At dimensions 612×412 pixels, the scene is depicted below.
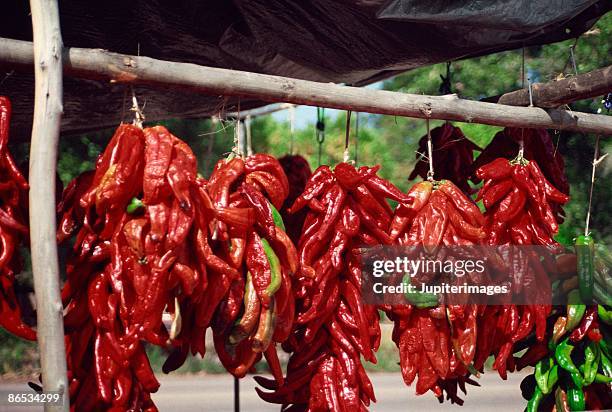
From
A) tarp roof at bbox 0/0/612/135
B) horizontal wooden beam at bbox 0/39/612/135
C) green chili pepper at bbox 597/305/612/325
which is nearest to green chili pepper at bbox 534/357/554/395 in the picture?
green chili pepper at bbox 597/305/612/325

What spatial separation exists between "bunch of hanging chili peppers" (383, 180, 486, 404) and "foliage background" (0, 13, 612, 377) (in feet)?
2.25

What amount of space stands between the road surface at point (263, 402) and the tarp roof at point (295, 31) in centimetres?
533

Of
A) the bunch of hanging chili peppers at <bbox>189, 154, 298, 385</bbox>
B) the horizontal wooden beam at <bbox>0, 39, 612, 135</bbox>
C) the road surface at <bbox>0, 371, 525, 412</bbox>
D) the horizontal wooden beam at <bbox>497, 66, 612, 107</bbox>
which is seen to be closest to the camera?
the horizontal wooden beam at <bbox>0, 39, 612, 135</bbox>

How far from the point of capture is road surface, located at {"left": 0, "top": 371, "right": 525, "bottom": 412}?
789cm

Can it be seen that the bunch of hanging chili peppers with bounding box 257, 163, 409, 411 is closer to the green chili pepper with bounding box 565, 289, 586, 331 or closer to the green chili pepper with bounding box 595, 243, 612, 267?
the green chili pepper with bounding box 565, 289, 586, 331

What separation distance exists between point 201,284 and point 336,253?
26.6 inches

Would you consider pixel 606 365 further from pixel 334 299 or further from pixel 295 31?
pixel 295 31

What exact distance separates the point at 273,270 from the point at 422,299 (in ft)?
2.19

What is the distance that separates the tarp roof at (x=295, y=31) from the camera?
8.53 ft

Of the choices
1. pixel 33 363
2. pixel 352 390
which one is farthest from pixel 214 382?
pixel 352 390

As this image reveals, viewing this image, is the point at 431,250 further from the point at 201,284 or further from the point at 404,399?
the point at 404,399

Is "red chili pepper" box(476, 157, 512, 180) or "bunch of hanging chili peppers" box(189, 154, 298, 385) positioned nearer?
"bunch of hanging chili peppers" box(189, 154, 298, 385)

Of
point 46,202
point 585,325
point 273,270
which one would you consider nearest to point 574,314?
point 585,325

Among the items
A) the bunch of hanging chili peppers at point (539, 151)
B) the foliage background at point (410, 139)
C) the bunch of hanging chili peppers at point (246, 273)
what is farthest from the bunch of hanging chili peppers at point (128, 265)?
the bunch of hanging chili peppers at point (539, 151)
